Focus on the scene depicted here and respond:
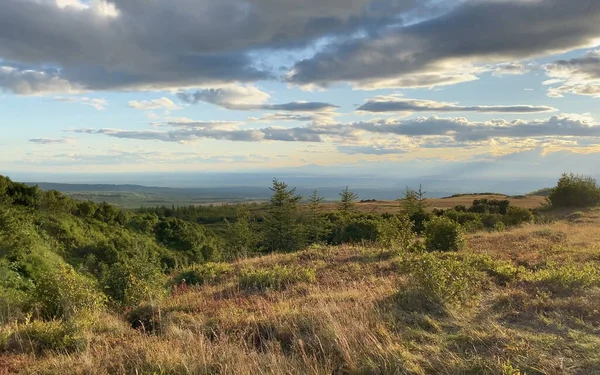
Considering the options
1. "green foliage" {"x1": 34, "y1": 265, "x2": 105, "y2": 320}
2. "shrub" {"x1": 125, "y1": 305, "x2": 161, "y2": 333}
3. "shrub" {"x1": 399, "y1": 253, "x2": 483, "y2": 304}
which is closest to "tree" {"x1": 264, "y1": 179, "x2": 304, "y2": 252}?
"shrub" {"x1": 125, "y1": 305, "x2": 161, "y2": 333}

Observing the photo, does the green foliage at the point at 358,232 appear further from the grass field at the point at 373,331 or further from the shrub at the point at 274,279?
the grass field at the point at 373,331

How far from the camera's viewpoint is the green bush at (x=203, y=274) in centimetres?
1186

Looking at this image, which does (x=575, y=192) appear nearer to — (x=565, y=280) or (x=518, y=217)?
(x=518, y=217)

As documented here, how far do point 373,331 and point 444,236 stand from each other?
10.2 metres

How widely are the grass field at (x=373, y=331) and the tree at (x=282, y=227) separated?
960 inches

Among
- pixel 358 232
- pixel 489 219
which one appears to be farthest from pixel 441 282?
pixel 489 219

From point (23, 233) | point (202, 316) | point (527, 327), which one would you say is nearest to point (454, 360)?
point (527, 327)

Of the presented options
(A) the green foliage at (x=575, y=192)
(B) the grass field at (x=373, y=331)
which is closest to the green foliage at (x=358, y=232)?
(B) the grass field at (x=373, y=331)

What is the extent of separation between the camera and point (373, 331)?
512cm

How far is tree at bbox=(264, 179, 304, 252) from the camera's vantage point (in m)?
33.5

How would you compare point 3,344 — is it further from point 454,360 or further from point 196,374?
point 454,360

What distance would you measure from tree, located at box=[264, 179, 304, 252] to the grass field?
960 inches

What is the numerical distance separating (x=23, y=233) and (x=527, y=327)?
14886 mm

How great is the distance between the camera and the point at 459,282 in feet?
20.8
